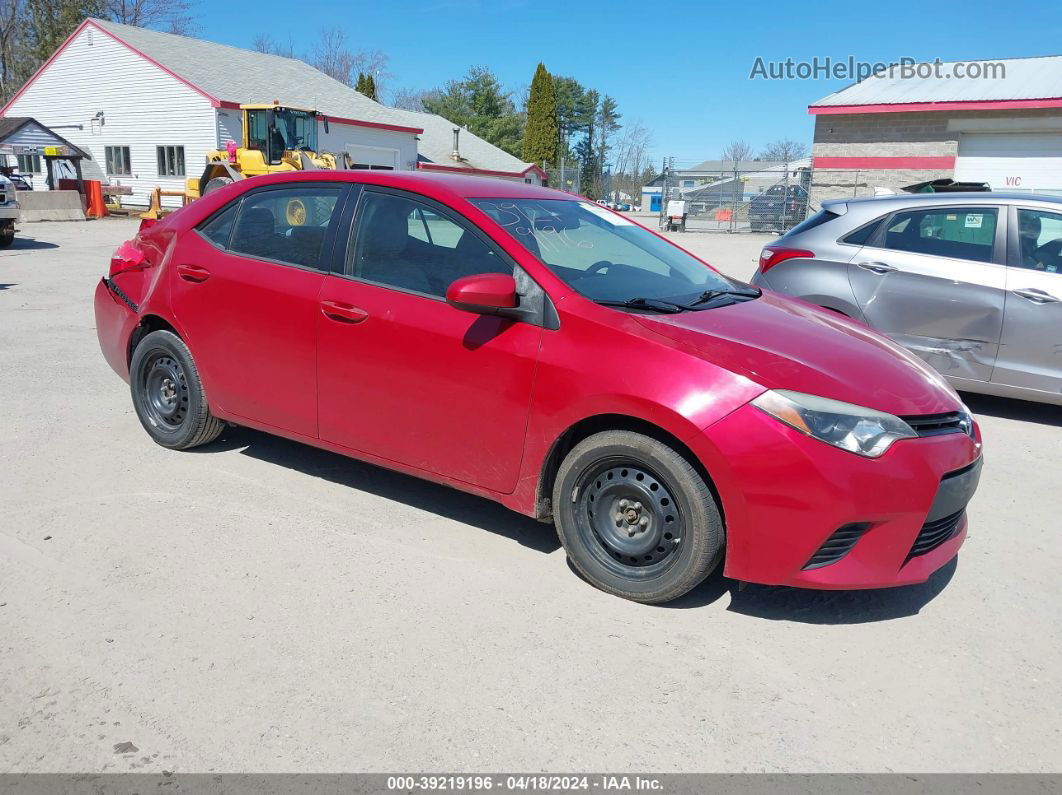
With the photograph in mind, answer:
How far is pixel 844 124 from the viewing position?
30562 millimetres

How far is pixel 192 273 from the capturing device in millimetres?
4625

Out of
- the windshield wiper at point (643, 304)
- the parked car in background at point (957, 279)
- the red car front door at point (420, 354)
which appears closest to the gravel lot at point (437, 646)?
the red car front door at point (420, 354)

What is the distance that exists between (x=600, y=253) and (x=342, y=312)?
50.8 inches

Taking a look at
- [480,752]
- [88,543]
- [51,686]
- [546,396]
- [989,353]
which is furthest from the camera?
[989,353]

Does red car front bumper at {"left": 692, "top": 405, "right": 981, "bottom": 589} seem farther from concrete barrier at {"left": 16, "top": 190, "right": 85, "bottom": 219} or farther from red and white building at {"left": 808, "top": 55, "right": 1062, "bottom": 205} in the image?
red and white building at {"left": 808, "top": 55, "right": 1062, "bottom": 205}

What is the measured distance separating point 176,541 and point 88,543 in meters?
0.38

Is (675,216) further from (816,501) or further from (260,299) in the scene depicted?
(816,501)

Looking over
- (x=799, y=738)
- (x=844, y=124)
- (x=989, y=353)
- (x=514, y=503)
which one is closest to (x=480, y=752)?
(x=799, y=738)

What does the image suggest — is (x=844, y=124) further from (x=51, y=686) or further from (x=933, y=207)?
(x=51, y=686)

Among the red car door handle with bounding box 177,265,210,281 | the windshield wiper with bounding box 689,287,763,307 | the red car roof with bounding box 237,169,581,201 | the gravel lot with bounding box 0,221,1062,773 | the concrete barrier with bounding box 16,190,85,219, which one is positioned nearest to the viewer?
the gravel lot with bounding box 0,221,1062,773

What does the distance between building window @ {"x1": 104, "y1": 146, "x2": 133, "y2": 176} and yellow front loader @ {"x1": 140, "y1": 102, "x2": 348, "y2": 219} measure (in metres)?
13.3

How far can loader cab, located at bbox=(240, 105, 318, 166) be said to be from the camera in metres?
24.4

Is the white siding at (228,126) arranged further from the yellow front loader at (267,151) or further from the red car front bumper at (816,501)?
the red car front bumper at (816,501)

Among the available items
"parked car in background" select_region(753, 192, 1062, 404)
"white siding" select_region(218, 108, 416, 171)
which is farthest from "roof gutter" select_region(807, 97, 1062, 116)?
"parked car in background" select_region(753, 192, 1062, 404)
